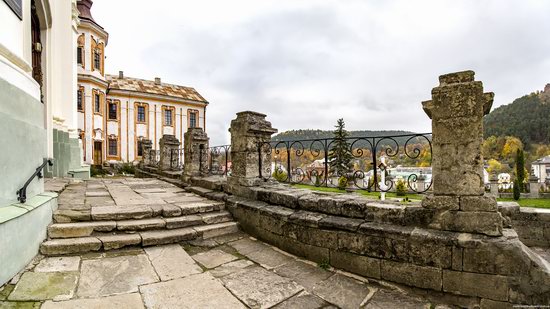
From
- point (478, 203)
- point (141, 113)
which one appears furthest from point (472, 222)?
point (141, 113)

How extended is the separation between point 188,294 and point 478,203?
2771 millimetres

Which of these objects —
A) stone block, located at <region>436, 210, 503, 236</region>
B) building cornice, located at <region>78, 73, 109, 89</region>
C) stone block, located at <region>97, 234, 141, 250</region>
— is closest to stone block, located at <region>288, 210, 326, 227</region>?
stone block, located at <region>436, 210, 503, 236</region>

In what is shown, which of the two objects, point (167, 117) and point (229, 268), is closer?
point (229, 268)

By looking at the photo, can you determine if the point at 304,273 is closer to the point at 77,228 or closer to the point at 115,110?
the point at 77,228

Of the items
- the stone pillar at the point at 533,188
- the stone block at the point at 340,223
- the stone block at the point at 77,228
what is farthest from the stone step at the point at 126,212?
the stone pillar at the point at 533,188

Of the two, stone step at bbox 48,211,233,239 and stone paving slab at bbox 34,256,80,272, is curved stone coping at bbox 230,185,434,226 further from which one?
stone paving slab at bbox 34,256,80,272

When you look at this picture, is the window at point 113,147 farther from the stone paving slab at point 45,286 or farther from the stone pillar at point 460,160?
the stone pillar at point 460,160

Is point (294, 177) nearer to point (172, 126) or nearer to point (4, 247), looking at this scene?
point (4, 247)

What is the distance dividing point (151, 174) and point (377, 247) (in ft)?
35.7

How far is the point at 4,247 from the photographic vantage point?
7.24ft

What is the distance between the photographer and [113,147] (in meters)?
26.5

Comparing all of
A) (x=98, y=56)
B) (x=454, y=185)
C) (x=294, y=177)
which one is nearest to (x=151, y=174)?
(x=294, y=177)

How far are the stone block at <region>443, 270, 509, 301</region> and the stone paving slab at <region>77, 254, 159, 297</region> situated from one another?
2.75m

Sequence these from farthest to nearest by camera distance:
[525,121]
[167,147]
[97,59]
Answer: [525,121] < [97,59] < [167,147]
